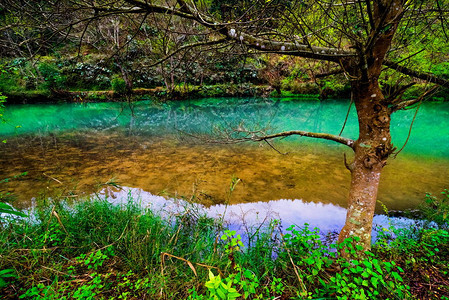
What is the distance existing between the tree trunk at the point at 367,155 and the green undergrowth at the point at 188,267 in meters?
0.25

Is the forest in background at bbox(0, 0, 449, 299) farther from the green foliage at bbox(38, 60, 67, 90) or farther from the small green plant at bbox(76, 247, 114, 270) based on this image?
the green foliage at bbox(38, 60, 67, 90)

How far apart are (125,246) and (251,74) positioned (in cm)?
2820

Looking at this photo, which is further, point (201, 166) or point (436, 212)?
point (201, 166)

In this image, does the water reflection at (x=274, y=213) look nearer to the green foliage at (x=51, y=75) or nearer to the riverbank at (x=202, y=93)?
the riverbank at (x=202, y=93)

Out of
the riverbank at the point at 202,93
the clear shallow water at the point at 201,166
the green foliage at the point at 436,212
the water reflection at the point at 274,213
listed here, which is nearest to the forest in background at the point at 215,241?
the water reflection at the point at 274,213

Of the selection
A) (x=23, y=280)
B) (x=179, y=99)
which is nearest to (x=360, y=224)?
(x=23, y=280)

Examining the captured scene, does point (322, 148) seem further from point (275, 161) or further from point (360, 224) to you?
point (360, 224)

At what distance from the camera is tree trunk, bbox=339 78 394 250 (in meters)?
2.33

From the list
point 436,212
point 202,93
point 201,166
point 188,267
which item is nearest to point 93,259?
point 188,267

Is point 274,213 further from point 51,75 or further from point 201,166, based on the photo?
point 51,75

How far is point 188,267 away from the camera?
2518 millimetres

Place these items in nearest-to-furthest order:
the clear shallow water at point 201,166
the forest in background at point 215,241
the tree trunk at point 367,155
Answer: the forest in background at point 215,241, the tree trunk at point 367,155, the clear shallow water at point 201,166

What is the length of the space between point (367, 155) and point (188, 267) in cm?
245

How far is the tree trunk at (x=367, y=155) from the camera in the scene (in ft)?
7.65
